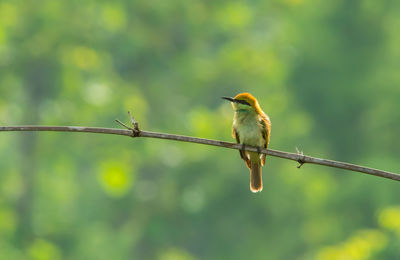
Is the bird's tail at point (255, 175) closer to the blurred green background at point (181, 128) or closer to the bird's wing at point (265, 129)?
the bird's wing at point (265, 129)

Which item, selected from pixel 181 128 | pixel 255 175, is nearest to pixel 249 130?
pixel 255 175

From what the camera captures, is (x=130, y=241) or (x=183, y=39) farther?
(x=183, y=39)

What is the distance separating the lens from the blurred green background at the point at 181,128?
63.1 feet

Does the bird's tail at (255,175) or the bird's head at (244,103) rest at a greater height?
the bird's head at (244,103)

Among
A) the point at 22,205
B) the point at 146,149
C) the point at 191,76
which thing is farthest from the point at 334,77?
the point at 22,205

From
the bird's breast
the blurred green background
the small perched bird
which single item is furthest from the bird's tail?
the blurred green background

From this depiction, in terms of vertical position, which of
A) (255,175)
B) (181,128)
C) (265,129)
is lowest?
(255,175)

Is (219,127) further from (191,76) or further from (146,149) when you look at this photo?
(191,76)

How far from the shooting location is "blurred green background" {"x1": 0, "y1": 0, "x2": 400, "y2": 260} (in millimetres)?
19234

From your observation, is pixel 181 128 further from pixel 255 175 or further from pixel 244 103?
pixel 244 103

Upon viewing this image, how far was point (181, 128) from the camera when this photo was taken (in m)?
20.6

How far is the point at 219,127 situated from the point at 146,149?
8.54 ft

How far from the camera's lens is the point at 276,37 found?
25.5 meters

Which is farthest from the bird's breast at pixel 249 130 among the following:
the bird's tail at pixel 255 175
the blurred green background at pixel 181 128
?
the blurred green background at pixel 181 128
